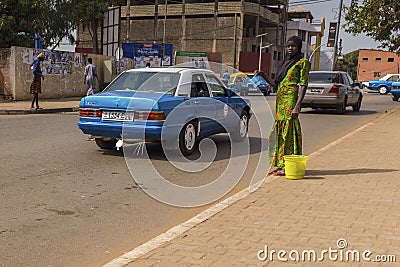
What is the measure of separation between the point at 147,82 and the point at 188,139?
1280mm

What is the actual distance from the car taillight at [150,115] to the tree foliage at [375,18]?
1465 centimetres

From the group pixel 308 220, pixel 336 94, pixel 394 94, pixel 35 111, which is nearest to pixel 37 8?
pixel 35 111

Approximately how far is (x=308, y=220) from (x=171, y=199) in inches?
73.8

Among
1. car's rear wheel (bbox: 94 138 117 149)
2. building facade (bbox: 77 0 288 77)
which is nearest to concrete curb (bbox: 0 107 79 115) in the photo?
car's rear wheel (bbox: 94 138 117 149)

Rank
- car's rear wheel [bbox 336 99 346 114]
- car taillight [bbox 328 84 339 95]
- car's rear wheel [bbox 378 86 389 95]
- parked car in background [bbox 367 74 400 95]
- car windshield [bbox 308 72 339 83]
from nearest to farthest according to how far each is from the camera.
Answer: car taillight [bbox 328 84 339 95] → car windshield [bbox 308 72 339 83] → car's rear wheel [bbox 336 99 346 114] → parked car in background [bbox 367 74 400 95] → car's rear wheel [bbox 378 86 389 95]

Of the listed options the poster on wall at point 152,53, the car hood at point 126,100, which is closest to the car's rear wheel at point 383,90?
the poster on wall at point 152,53

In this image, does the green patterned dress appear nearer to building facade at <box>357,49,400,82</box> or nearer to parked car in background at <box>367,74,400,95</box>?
parked car in background at <box>367,74,400,95</box>

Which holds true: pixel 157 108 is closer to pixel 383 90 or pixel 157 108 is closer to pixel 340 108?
pixel 340 108

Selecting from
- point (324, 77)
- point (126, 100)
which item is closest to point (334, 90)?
point (324, 77)

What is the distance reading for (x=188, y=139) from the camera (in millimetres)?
8703

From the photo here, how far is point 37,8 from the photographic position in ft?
72.5

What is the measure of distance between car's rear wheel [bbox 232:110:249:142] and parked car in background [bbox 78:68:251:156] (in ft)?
2.65

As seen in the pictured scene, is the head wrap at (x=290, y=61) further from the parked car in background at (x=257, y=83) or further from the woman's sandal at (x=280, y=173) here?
the woman's sandal at (x=280, y=173)

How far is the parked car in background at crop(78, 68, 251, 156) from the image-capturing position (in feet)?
26.3
